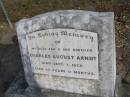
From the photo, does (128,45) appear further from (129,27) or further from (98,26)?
(98,26)

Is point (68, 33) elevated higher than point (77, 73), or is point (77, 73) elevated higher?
point (68, 33)

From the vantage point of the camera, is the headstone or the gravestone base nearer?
the headstone

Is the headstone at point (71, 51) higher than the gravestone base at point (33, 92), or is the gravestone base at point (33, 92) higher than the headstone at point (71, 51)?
the headstone at point (71, 51)

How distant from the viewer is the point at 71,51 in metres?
3.43

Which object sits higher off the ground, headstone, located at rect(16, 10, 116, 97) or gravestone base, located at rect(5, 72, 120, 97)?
headstone, located at rect(16, 10, 116, 97)

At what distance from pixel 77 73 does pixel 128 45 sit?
6.59 feet

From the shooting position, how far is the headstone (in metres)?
3.24

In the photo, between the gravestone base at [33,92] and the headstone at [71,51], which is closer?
the headstone at [71,51]

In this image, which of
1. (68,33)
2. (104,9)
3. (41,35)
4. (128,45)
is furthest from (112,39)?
(104,9)

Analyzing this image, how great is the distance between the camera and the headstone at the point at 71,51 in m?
3.24

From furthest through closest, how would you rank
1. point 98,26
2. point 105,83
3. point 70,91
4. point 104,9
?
point 104,9
point 70,91
point 105,83
point 98,26

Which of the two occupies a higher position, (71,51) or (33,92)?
(71,51)

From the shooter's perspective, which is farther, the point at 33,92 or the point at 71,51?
the point at 33,92

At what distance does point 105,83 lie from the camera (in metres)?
3.46
